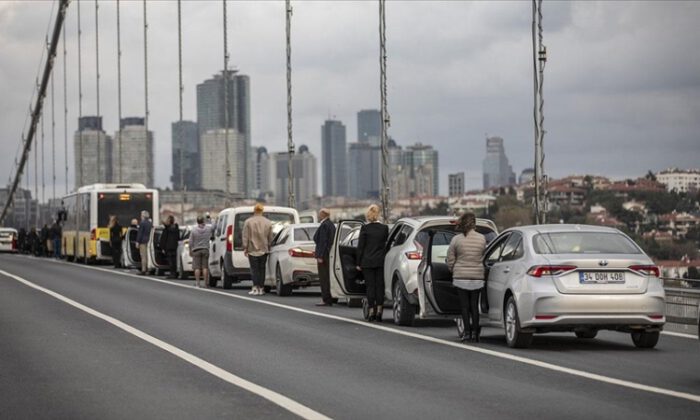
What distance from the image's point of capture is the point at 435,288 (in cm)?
2009

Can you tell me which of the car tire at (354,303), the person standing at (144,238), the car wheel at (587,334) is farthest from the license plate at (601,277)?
the person standing at (144,238)

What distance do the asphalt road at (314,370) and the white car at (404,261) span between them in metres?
0.43

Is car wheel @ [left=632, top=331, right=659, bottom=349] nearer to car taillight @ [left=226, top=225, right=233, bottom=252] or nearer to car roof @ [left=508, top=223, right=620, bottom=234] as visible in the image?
car roof @ [left=508, top=223, right=620, bottom=234]

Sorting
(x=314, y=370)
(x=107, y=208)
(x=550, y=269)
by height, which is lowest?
(x=314, y=370)

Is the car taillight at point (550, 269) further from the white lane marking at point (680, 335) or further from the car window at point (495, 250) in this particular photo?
the white lane marking at point (680, 335)

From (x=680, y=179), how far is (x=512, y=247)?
30.8m

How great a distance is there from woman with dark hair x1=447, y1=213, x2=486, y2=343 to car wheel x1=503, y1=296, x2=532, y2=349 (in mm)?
796

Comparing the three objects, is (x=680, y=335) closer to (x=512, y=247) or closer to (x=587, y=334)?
(x=587, y=334)

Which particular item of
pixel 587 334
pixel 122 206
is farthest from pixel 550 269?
pixel 122 206

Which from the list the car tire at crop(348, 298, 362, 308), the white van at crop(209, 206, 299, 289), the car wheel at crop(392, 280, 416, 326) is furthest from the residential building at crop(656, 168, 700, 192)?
the car wheel at crop(392, 280, 416, 326)

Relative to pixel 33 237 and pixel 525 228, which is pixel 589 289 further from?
pixel 33 237

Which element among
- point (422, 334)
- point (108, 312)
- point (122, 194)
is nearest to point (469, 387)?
point (422, 334)

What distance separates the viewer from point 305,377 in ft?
47.1

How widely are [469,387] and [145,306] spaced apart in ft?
48.8
